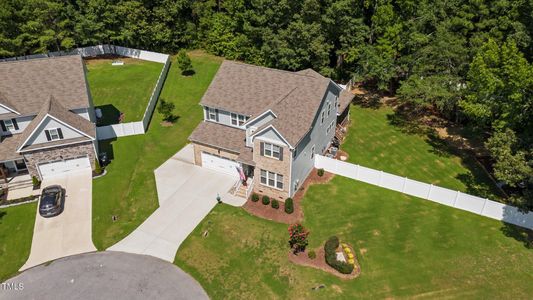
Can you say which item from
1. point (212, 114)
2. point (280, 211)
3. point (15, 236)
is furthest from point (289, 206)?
point (15, 236)

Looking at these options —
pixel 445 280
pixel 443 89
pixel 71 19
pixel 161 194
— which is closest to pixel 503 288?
pixel 445 280

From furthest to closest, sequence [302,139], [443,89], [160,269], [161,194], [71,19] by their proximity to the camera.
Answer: [71,19] → [443,89] → [161,194] → [302,139] → [160,269]

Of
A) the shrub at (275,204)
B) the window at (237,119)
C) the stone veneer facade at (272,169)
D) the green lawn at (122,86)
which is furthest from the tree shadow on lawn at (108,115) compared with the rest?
the shrub at (275,204)

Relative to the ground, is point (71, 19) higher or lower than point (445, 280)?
higher

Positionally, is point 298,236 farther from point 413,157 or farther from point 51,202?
point 51,202

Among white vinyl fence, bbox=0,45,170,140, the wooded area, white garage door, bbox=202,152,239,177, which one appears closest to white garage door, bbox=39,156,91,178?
white vinyl fence, bbox=0,45,170,140

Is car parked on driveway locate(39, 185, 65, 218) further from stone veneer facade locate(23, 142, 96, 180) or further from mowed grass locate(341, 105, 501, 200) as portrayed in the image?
mowed grass locate(341, 105, 501, 200)

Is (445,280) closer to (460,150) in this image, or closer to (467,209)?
(467,209)
